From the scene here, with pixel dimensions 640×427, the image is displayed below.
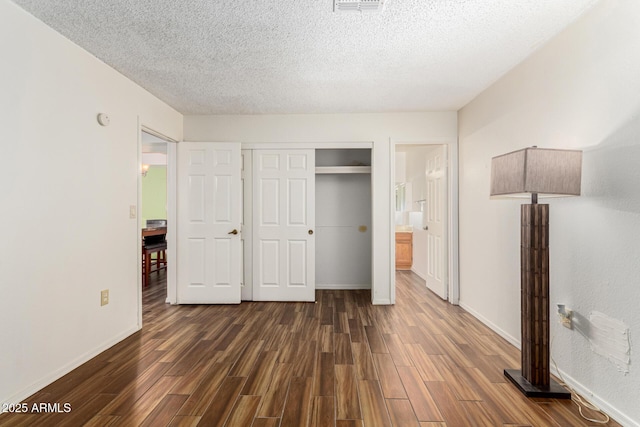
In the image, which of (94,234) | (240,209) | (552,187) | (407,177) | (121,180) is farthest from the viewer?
(407,177)

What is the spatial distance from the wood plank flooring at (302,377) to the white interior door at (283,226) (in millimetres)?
681

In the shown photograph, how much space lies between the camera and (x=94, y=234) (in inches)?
101

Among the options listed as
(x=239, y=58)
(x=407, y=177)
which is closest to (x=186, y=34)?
(x=239, y=58)

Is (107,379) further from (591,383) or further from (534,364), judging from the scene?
(591,383)

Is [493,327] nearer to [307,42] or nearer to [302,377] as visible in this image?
[302,377]

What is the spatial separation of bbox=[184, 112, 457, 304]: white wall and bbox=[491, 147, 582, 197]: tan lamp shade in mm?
2061

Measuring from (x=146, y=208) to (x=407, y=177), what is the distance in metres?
6.21

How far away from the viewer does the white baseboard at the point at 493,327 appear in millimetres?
2699

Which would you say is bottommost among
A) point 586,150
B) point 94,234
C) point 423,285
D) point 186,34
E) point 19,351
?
point 423,285

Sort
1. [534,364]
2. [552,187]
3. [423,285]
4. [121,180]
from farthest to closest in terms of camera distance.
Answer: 1. [423,285]
2. [121,180]
3. [534,364]
4. [552,187]

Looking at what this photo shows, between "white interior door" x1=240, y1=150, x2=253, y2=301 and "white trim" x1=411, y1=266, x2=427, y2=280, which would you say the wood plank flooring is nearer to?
"white interior door" x1=240, y1=150, x2=253, y2=301

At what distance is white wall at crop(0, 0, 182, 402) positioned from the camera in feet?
6.22

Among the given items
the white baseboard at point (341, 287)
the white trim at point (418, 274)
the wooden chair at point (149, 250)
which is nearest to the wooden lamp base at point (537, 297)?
the white baseboard at point (341, 287)

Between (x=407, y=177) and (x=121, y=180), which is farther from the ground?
(x=407, y=177)
